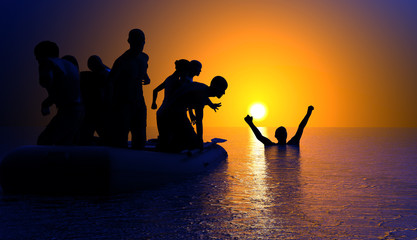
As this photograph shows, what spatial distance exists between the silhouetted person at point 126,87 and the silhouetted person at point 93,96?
2.57 feet

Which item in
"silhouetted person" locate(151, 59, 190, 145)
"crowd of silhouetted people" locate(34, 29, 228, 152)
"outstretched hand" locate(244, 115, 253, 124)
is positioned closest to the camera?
"crowd of silhouetted people" locate(34, 29, 228, 152)

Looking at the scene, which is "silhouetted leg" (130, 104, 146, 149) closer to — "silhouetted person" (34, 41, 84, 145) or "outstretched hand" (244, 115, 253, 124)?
"silhouetted person" (34, 41, 84, 145)

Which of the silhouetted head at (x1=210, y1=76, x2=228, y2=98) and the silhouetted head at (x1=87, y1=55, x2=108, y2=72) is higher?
the silhouetted head at (x1=87, y1=55, x2=108, y2=72)

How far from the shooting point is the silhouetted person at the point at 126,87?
22.5 ft

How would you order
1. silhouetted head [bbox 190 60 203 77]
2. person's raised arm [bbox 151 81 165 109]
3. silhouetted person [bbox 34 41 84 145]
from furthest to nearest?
1. person's raised arm [bbox 151 81 165 109]
2. silhouetted head [bbox 190 60 203 77]
3. silhouetted person [bbox 34 41 84 145]

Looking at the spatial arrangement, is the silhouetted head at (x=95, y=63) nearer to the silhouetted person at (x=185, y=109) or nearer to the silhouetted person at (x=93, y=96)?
the silhouetted person at (x=93, y=96)

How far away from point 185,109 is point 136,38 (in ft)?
6.42

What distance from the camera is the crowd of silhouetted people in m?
6.01

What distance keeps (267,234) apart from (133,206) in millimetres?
2101

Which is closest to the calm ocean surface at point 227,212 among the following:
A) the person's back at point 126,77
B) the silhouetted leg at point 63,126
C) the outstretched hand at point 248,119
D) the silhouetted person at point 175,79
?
the silhouetted leg at point 63,126

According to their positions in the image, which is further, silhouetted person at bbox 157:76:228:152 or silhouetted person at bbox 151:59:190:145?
silhouetted person at bbox 151:59:190:145

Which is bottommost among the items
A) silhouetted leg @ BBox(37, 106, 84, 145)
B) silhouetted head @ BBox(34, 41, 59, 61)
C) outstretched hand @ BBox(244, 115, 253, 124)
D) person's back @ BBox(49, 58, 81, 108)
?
silhouetted leg @ BBox(37, 106, 84, 145)

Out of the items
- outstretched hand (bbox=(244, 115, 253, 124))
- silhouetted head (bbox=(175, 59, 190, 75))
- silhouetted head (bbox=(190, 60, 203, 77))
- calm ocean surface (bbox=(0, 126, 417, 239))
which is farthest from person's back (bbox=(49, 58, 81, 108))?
outstretched hand (bbox=(244, 115, 253, 124))

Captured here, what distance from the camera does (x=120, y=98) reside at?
692 centimetres
